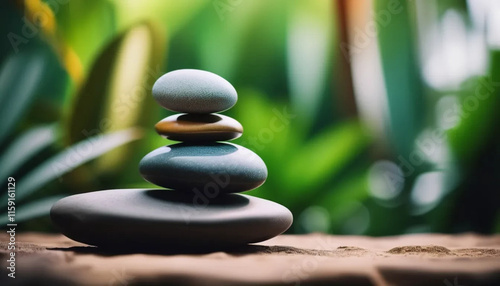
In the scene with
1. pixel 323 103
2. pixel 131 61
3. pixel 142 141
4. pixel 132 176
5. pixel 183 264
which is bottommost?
pixel 183 264

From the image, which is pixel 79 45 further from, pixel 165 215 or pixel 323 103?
pixel 165 215

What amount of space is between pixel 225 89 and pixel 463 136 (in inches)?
82.6

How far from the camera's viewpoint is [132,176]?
352 cm

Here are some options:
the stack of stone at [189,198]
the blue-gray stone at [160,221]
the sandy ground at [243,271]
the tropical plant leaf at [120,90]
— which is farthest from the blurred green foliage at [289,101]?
the sandy ground at [243,271]

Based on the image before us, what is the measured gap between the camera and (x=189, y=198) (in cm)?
222

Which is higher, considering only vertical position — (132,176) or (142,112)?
(142,112)

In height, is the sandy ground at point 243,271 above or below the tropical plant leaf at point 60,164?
below

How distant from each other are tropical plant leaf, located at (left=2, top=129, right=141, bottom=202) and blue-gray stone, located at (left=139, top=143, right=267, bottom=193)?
53.9 inches

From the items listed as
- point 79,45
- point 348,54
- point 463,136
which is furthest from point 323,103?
point 79,45

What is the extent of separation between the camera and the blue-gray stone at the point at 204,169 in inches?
82.8

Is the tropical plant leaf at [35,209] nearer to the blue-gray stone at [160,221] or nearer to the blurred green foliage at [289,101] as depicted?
the blurred green foliage at [289,101]

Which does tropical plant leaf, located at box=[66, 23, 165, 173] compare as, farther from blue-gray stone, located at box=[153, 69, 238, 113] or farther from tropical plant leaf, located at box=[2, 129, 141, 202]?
blue-gray stone, located at box=[153, 69, 238, 113]

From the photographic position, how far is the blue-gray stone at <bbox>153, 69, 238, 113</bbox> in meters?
2.21

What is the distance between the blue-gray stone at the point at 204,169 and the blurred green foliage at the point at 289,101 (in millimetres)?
1334
